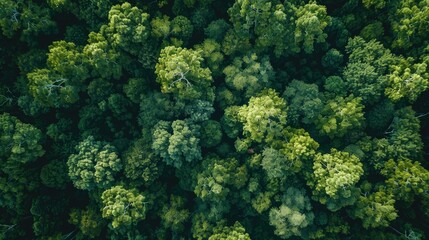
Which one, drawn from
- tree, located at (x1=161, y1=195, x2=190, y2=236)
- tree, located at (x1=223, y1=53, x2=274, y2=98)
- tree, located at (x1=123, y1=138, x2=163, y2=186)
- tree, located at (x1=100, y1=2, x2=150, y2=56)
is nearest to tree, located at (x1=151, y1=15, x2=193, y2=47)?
tree, located at (x1=100, y1=2, x2=150, y2=56)

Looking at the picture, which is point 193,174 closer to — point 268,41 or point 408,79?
point 268,41

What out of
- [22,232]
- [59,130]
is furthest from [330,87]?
[22,232]

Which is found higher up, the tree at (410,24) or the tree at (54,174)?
the tree at (410,24)

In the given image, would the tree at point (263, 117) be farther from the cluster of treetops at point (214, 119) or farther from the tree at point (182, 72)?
the tree at point (182, 72)

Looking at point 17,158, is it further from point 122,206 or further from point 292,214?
point 292,214

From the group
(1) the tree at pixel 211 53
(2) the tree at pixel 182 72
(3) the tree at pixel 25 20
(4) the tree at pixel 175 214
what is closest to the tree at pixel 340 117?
(1) the tree at pixel 211 53

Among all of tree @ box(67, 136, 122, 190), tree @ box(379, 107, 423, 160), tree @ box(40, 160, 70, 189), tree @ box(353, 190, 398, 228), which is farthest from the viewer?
tree @ box(40, 160, 70, 189)

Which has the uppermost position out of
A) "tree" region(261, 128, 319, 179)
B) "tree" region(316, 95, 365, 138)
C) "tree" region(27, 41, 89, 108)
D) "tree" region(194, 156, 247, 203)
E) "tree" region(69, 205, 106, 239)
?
"tree" region(27, 41, 89, 108)

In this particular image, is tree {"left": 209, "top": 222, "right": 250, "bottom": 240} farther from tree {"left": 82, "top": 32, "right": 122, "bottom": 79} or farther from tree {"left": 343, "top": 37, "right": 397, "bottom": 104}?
tree {"left": 82, "top": 32, "right": 122, "bottom": 79}
